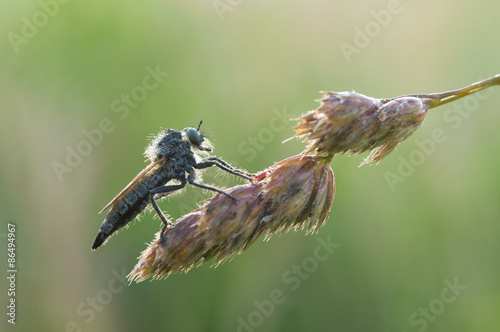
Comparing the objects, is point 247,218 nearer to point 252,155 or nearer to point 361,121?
point 361,121

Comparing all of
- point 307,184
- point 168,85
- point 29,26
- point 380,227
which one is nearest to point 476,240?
point 380,227

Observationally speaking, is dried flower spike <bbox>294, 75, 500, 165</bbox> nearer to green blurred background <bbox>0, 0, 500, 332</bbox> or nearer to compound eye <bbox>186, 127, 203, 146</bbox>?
compound eye <bbox>186, 127, 203, 146</bbox>

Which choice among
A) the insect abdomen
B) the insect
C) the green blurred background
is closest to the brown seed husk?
the insect

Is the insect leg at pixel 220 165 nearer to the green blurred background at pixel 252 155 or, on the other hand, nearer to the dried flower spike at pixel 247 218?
the dried flower spike at pixel 247 218

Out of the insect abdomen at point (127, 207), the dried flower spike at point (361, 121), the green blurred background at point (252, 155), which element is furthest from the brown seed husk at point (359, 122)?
the green blurred background at point (252, 155)

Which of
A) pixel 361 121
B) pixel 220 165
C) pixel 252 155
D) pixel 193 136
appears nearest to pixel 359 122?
pixel 361 121

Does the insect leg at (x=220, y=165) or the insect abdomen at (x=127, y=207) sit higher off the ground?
the insect abdomen at (x=127, y=207)

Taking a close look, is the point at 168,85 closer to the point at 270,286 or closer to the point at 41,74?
the point at 41,74
